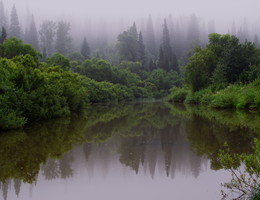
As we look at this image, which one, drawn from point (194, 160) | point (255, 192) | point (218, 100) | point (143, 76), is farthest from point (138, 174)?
point (143, 76)

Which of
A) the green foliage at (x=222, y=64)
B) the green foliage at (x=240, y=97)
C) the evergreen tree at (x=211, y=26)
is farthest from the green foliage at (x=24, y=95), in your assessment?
the evergreen tree at (x=211, y=26)

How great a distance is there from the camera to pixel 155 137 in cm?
1041

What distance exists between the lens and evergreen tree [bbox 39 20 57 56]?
86.1 meters

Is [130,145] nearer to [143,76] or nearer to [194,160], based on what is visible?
[194,160]

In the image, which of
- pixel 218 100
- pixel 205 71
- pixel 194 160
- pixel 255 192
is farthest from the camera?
pixel 205 71

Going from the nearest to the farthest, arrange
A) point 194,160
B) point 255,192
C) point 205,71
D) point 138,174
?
point 255,192, point 138,174, point 194,160, point 205,71

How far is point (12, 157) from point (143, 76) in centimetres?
5943

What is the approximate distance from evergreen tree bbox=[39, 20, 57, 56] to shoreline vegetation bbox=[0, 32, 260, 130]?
24346mm

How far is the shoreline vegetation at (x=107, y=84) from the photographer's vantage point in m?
13.9

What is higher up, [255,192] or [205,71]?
[205,71]

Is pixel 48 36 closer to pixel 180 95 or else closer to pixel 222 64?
pixel 180 95

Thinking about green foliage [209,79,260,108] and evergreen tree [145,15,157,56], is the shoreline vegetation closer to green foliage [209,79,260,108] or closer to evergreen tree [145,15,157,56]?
green foliage [209,79,260,108]

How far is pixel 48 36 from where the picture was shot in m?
86.8

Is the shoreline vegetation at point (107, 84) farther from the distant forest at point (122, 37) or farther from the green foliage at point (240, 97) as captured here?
the distant forest at point (122, 37)
